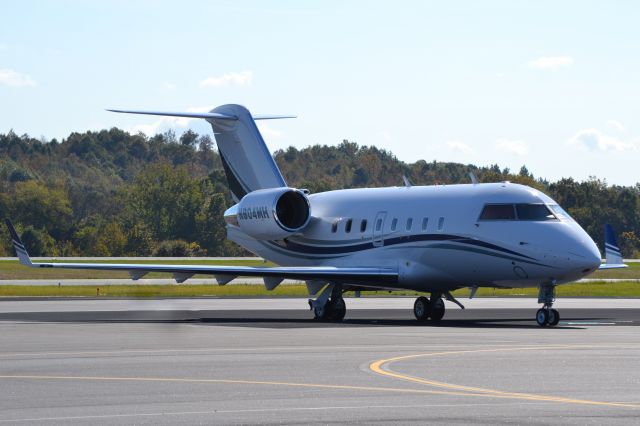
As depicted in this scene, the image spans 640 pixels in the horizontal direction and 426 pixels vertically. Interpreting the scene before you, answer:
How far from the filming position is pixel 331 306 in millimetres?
35344

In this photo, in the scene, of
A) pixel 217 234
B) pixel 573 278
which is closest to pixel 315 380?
pixel 573 278

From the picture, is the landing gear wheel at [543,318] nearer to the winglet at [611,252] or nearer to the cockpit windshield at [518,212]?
the cockpit windshield at [518,212]

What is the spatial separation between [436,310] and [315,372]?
17.9 metres

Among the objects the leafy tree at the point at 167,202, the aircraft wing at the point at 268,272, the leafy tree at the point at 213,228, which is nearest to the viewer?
the aircraft wing at the point at 268,272

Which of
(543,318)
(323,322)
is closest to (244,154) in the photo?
(323,322)

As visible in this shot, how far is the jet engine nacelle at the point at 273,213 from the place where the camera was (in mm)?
38031

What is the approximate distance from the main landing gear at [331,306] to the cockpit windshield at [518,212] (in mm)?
4730

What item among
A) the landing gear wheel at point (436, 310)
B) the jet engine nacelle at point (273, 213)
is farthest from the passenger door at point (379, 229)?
the jet engine nacelle at point (273, 213)

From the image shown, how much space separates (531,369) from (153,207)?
362 feet

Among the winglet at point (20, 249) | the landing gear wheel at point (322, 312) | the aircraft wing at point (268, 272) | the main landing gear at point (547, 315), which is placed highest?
the winglet at point (20, 249)

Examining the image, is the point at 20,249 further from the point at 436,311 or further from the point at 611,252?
the point at 611,252

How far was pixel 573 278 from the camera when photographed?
3144cm

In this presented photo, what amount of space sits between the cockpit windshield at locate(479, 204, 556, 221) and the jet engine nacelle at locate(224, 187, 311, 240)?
7.19 metres

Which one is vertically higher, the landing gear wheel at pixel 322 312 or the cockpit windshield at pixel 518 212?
the cockpit windshield at pixel 518 212
